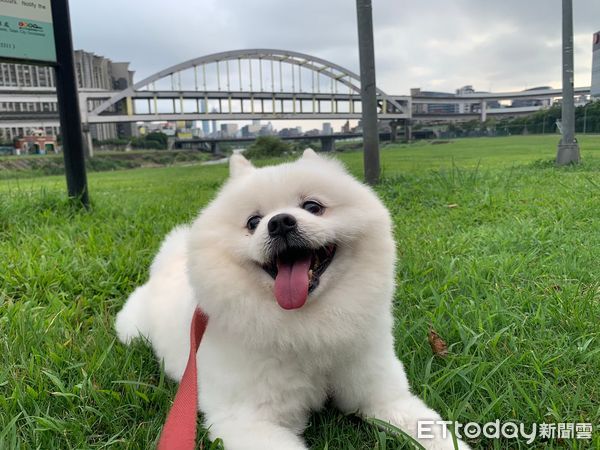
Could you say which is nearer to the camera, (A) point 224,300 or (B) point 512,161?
(A) point 224,300

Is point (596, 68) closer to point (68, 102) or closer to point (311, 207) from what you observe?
point (68, 102)

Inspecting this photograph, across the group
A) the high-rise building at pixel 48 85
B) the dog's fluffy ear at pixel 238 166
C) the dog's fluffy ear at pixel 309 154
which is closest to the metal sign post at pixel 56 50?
the high-rise building at pixel 48 85

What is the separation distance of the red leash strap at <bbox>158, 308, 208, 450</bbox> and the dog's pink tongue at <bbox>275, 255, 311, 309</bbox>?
43 centimetres

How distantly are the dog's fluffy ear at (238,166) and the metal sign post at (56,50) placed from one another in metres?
3.64

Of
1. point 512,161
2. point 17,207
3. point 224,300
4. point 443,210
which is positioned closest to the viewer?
point 224,300

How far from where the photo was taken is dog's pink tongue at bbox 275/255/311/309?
146 centimetres

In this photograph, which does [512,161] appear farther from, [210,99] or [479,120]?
[210,99]

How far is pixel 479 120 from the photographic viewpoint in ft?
46.9

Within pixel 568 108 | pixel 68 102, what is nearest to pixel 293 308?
pixel 68 102

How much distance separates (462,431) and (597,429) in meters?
0.46

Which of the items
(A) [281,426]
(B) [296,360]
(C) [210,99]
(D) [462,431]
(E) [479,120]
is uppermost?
(C) [210,99]

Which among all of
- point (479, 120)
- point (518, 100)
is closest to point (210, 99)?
point (479, 120)

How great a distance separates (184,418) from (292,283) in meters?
0.58

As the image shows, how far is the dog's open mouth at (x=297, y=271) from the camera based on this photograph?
1461 mm
